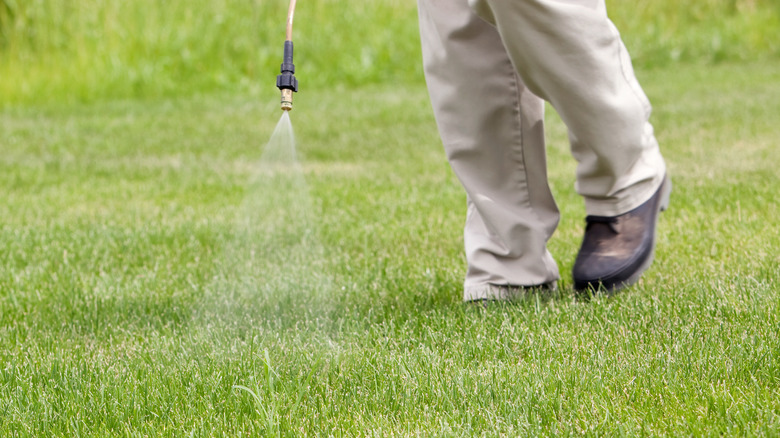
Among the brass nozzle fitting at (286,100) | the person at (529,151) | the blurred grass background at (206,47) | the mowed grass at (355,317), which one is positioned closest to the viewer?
the mowed grass at (355,317)

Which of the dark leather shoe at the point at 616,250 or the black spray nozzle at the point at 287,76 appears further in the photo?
the dark leather shoe at the point at 616,250

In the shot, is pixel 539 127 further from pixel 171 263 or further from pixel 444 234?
pixel 171 263

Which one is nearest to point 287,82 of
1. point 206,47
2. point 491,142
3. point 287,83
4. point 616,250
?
point 287,83

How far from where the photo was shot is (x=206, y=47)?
9023mm

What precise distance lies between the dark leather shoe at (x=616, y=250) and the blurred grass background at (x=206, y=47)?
6.61 meters

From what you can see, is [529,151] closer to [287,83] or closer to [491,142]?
[491,142]

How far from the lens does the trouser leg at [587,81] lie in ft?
6.25

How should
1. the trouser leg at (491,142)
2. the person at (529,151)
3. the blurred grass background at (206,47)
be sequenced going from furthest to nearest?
the blurred grass background at (206,47) < the trouser leg at (491,142) < the person at (529,151)

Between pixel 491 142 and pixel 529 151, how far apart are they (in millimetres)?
104

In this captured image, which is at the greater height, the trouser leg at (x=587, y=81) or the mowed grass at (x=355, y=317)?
the trouser leg at (x=587, y=81)

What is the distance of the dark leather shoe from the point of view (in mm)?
2262

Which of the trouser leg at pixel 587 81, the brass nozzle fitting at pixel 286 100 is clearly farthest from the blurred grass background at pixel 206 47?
the brass nozzle fitting at pixel 286 100

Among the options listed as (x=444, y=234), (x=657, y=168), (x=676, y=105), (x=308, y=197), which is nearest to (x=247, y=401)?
(x=657, y=168)

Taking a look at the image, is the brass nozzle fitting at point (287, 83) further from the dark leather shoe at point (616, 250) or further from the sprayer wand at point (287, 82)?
the dark leather shoe at point (616, 250)
